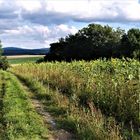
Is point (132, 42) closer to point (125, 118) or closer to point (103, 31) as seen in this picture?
point (103, 31)

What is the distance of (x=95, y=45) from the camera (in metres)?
102

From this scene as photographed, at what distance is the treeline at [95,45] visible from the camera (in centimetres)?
8369

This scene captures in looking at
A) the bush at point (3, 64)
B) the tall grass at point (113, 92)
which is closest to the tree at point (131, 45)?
the bush at point (3, 64)

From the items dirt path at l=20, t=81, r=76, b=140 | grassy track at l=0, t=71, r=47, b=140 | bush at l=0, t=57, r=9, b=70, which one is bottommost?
bush at l=0, t=57, r=9, b=70

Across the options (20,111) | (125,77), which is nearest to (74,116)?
(20,111)

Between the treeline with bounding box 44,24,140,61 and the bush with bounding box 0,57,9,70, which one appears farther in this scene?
the bush with bounding box 0,57,9,70

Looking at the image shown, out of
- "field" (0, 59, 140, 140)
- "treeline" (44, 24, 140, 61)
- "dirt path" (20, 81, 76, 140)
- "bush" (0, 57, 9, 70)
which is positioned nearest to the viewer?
"field" (0, 59, 140, 140)

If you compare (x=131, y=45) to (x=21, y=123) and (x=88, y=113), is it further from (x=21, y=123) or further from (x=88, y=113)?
(x=21, y=123)

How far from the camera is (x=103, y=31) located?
112 meters

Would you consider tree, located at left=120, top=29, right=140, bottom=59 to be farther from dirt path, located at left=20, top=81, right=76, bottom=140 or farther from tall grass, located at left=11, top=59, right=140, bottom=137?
dirt path, located at left=20, top=81, right=76, bottom=140

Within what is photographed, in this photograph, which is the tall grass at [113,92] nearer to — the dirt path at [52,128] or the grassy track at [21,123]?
the dirt path at [52,128]

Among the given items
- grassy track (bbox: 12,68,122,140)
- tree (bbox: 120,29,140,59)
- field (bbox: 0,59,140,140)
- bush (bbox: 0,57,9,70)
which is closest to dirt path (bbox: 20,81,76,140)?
field (bbox: 0,59,140,140)

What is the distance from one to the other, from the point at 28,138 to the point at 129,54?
2723 inches

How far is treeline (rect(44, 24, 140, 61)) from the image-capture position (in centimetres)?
8369
